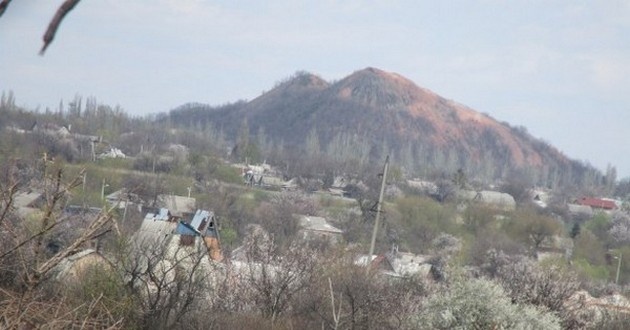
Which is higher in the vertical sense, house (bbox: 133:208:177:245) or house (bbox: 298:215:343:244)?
house (bbox: 133:208:177:245)

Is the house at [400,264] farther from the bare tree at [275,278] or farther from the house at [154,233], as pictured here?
the house at [154,233]

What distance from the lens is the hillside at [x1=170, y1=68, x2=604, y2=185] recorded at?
116 m

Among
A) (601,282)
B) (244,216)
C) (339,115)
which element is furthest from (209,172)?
(339,115)

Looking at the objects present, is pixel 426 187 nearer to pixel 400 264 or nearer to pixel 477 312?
pixel 400 264

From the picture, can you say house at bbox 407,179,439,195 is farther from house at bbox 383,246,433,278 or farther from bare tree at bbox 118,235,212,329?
bare tree at bbox 118,235,212,329

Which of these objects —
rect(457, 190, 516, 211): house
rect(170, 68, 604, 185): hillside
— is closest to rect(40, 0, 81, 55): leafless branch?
rect(457, 190, 516, 211): house

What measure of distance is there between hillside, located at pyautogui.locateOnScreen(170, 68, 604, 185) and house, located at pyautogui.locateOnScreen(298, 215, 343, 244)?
6872 centimetres

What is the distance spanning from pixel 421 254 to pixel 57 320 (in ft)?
103

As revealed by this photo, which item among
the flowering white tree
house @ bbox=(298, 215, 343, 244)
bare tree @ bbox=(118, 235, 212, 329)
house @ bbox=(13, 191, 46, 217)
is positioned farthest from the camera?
house @ bbox=(298, 215, 343, 244)

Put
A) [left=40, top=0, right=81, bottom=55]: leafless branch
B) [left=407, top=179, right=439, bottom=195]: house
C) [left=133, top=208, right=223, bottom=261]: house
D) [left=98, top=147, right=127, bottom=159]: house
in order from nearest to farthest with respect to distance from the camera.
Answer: [left=40, top=0, right=81, bottom=55]: leafless branch
[left=133, top=208, right=223, bottom=261]: house
[left=98, top=147, right=127, bottom=159]: house
[left=407, top=179, right=439, bottom=195]: house

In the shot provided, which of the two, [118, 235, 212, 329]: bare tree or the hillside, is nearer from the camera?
[118, 235, 212, 329]: bare tree

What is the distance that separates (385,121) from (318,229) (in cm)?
8958

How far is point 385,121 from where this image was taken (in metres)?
122

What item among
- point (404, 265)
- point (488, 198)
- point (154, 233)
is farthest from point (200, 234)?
point (488, 198)
